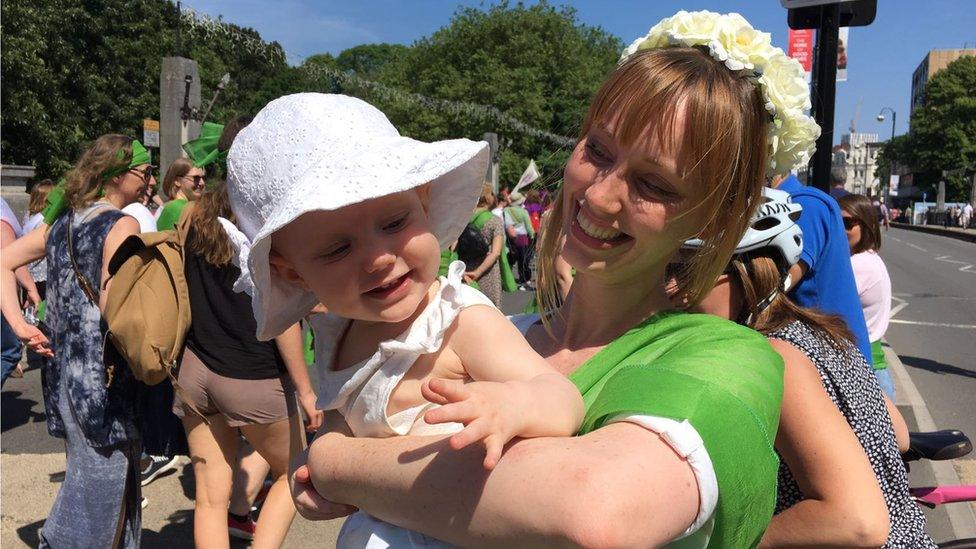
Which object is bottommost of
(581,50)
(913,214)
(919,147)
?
(913,214)

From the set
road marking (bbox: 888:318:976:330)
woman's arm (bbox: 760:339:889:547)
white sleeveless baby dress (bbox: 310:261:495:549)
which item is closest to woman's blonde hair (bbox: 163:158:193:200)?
white sleeveless baby dress (bbox: 310:261:495:549)

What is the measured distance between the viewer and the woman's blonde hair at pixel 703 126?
1.33m

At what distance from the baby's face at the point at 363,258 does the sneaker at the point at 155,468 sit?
4.24 meters

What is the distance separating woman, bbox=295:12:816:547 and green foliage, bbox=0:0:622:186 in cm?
859

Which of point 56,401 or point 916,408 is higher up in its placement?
point 56,401

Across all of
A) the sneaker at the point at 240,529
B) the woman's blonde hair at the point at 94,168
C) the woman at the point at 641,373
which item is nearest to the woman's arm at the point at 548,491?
the woman at the point at 641,373

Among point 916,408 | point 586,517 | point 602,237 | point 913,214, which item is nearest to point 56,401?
point 602,237

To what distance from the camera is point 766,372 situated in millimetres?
1189

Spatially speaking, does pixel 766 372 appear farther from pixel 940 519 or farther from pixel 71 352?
pixel 940 519

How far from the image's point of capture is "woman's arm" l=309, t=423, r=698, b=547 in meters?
0.90

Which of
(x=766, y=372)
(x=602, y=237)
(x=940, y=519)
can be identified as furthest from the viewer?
(x=940, y=519)

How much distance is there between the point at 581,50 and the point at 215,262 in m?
39.5

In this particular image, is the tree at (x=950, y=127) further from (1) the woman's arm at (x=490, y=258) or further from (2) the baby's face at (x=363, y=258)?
(2) the baby's face at (x=363, y=258)

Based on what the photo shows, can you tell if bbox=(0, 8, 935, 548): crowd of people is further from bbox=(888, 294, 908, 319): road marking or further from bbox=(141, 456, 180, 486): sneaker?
bbox=(888, 294, 908, 319): road marking
